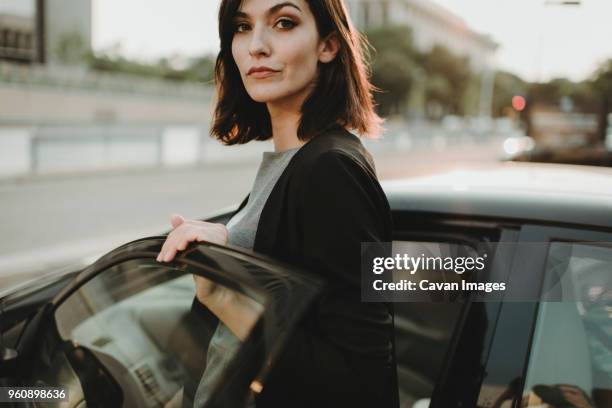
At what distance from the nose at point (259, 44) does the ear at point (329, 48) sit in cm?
13

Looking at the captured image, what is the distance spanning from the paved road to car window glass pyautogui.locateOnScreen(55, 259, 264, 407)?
337 cm

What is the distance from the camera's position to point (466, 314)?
154cm

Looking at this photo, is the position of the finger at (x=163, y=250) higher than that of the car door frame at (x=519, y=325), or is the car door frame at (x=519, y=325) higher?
the finger at (x=163, y=250)

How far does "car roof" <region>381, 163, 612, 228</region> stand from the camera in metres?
1.56

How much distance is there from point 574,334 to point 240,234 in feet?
2.60

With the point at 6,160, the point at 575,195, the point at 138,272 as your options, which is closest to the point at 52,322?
the point at 138,272

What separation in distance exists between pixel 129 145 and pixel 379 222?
653 inches

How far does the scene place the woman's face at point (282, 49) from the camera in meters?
1.45

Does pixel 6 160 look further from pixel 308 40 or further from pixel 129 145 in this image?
pixel 308 40

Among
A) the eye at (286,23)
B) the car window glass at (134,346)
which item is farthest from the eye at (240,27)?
the car window glass at (134,346)

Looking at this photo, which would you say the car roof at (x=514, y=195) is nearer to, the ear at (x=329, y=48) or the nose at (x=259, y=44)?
the ear at (x=329, y=48)

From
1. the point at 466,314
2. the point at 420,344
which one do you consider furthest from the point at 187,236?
the point at 420,344

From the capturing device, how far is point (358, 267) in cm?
120

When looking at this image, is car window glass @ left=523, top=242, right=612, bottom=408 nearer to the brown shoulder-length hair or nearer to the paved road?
the brown shoulder-length hair
